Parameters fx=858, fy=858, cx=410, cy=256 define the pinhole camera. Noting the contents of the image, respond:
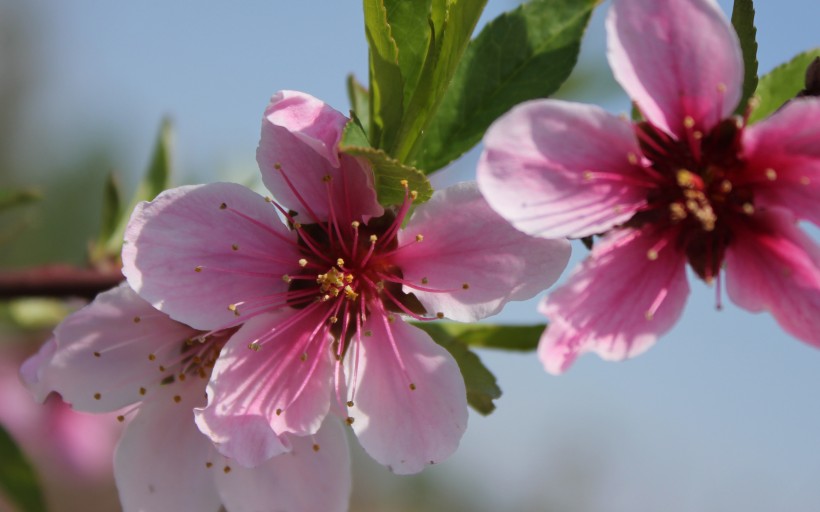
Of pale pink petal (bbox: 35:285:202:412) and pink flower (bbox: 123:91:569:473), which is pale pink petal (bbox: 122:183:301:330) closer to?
pink flower (bbox: 123:91:569:473)

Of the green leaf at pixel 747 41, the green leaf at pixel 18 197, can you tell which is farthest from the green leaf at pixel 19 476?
the green leaf at pixel 747 41

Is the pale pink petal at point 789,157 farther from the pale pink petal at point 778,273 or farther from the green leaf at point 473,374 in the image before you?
the green leaf at point 473,374

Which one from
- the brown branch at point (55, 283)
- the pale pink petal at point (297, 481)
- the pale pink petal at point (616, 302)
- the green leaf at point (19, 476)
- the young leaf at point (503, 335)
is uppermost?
the pale pink petal at point (616, 302)

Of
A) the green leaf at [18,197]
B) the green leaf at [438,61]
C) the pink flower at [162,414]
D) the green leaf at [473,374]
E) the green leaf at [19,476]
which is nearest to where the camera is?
the green leaf at [438,61]

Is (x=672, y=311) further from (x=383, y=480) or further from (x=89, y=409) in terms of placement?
(x=383, y=480)

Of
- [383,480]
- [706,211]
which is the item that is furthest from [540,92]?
[383,480]

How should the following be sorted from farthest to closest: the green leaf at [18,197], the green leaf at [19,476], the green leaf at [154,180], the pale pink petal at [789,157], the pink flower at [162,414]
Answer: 1. the green leaf at [154,180]
2. the green leaf at [18,197]
3. the green leaf at [19,476]
4. the pink flower at [162,414]
5. the pale pink petal at [789,157]

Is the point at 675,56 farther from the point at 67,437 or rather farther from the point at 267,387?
the point at 67,437
